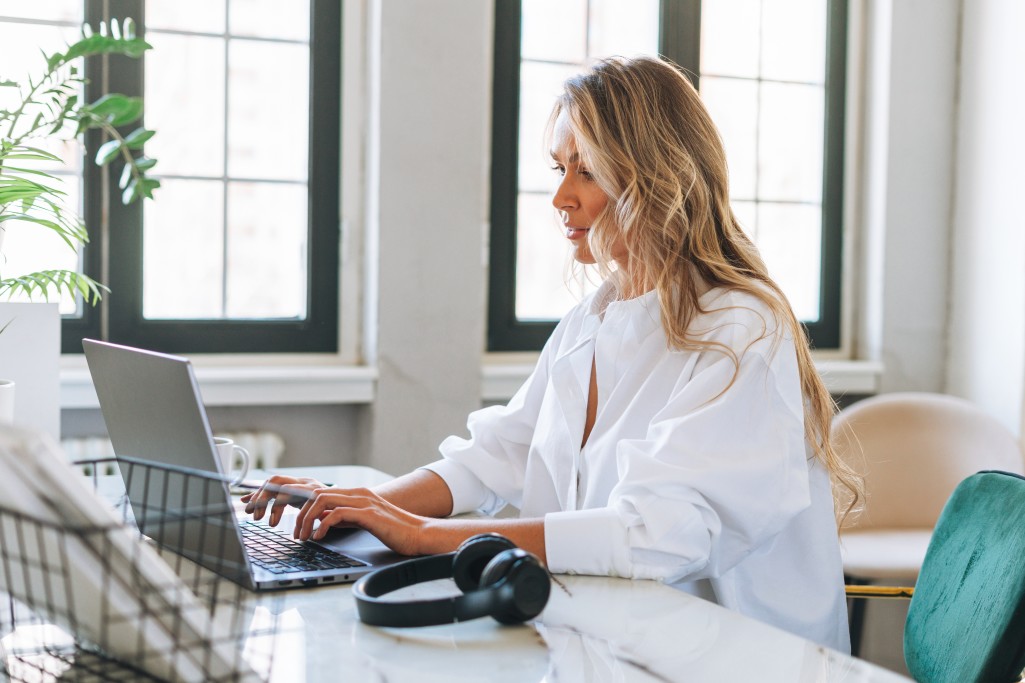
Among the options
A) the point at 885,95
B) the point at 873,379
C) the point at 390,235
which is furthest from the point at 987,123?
the point at 390,235

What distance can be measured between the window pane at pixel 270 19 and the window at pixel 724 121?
0.55 metres

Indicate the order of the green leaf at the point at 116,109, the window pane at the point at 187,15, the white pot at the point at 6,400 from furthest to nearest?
the window pane at the point at 187,15, the green leaf at the point at 116,109, the white pot at the point at 6,400

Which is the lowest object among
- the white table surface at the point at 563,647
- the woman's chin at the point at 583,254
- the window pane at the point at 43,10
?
the white table surface at the point at 563,647

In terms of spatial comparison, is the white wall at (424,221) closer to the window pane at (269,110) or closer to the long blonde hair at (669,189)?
the window pane at (269,110)

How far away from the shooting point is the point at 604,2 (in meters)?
3.12

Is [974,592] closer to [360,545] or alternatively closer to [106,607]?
[360,545]

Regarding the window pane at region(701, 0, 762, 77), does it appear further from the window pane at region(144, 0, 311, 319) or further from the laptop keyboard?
the laptop keyboard

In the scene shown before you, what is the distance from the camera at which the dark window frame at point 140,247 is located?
2.61 m

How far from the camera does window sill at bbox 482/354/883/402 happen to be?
2.83m

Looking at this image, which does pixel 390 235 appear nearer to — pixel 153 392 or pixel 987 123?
pixel 153 392

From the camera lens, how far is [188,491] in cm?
108

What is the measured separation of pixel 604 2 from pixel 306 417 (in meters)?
1.51

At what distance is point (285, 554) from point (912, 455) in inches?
74.6

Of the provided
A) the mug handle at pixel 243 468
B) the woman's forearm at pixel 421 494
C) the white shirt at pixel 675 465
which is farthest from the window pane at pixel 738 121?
the mug handle at pixel 243 468
